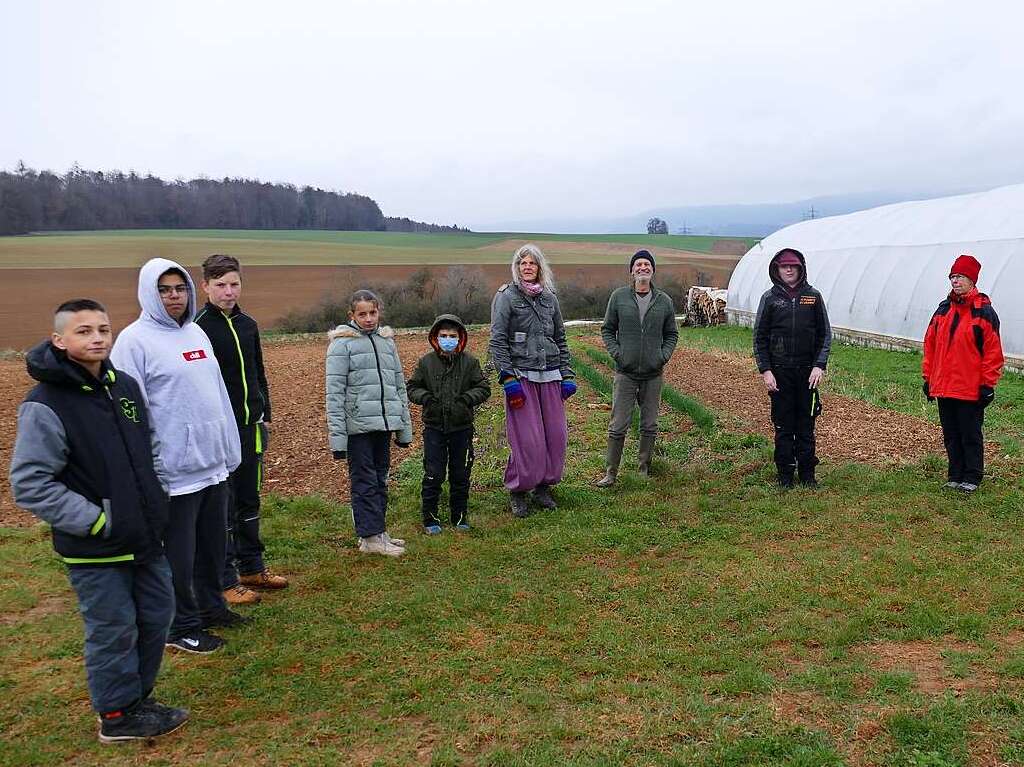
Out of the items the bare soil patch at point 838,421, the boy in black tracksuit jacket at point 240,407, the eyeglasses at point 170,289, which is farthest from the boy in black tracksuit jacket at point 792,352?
the eyeglasses at point 170,289

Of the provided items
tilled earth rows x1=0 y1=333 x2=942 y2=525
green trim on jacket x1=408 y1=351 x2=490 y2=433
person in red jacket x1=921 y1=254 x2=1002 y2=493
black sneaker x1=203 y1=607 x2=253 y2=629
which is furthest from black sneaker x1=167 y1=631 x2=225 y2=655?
person in red jacket x1=921 y1=254 x2=1002 y2=493

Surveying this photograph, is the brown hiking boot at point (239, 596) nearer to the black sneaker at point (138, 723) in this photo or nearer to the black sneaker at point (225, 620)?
the black sneaker at point (225, 620)

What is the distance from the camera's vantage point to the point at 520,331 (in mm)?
6422

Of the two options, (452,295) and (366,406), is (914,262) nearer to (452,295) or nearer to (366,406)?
(366,406)

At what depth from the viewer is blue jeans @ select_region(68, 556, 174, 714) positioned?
3.29m

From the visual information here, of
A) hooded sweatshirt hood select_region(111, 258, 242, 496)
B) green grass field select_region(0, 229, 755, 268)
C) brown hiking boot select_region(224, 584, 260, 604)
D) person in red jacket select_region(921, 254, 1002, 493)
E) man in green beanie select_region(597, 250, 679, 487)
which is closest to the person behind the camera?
hooded sweatshirt hood select_region(111, 258, 242, 496)

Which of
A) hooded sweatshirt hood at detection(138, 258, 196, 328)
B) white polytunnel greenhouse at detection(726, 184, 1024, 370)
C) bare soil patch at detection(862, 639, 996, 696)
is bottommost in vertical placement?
bare soil patch at detection(862, 639, 996, 696)

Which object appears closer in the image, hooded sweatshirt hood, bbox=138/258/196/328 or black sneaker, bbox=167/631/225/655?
hooded sweatshirt hood, bbox=138/258/196/328

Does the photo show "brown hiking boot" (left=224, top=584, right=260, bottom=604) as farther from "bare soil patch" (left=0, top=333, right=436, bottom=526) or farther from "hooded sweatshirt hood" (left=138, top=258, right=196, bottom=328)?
"bare soil patch" (left=0, top=333, right=436, bottom=526)

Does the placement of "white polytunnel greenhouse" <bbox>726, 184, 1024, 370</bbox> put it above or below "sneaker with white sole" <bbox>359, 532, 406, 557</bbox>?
above

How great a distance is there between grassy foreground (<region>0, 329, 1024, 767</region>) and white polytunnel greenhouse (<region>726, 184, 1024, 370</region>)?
30.1 feet

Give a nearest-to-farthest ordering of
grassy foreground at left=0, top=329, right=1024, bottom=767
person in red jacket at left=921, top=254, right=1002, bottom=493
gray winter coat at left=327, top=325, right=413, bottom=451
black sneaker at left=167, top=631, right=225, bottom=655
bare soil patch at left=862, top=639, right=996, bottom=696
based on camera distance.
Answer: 1. grassy foreground at left=0, top=329, right=1024, bottom=767
2. bare soil patch at left=862, top=639, right=996, bottom=696
3. black sneaker at left=167, top=631, right=225, bottom=655
4. gray winter coat at left=327, top=325, right=413, bottom=451
5. person in red jacket at left=921, top=254, right=1002, bottom=493

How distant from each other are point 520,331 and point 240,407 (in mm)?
2429

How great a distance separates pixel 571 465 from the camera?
26.9 feet
